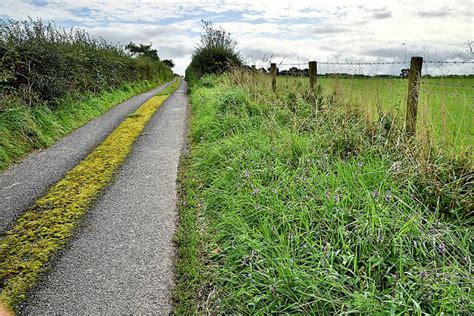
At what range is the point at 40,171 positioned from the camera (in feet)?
19.9

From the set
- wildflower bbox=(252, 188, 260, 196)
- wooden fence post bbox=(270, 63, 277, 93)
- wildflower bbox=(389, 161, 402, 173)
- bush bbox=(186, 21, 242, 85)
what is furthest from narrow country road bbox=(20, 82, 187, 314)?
bush bbox=(186, 21, 242, 85)

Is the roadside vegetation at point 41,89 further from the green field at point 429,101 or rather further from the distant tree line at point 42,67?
the green field at point 429,101

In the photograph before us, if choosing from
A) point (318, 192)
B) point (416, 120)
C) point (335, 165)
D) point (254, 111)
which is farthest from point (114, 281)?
point (254, 111)

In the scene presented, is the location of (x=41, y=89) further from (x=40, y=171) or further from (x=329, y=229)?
(x=329, y=229)

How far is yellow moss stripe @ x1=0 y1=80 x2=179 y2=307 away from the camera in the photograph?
3.17 m

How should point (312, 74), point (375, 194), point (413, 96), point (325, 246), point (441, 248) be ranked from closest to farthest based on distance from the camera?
1. point (441, 248)
2. point (325, 246)
3. point (375, 194)
4. point (413, 96)
5. point (312, 74)

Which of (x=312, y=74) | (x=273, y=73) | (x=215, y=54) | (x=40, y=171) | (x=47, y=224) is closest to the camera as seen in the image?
(x=47, y=224)

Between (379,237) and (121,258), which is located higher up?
(379,237)

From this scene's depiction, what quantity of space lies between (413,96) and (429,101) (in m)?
0.24

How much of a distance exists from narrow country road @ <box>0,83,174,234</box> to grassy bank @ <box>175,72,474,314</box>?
2.07 metres

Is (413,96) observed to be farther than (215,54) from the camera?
No

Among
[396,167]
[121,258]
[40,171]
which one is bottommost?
[121,258]

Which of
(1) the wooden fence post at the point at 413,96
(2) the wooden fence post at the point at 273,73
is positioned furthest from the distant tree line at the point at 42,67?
(1) the wooden fence post at the point at 413,96

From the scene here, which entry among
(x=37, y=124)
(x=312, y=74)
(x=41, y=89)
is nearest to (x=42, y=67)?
(x=41, y=89)
